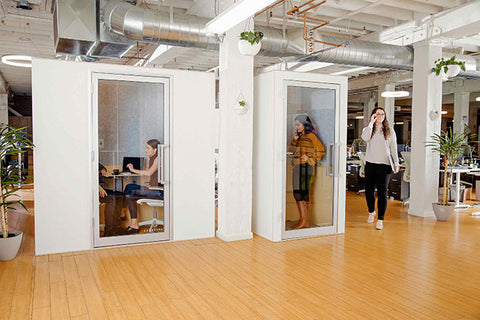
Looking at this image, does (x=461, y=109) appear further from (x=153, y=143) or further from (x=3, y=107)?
(x=3, y=107)

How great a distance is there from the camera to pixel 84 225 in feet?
14.0

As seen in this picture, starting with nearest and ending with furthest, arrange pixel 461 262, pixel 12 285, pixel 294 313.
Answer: pixel 294 313
pixel 12 285
pixel 461 262

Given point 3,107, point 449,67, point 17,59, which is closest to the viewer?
point 449,67

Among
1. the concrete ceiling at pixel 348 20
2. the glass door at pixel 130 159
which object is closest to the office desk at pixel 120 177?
the glass door at pixel 130 159

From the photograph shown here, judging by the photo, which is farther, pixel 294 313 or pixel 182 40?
pixel 182 40

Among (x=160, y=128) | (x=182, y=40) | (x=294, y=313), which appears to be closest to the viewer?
(x=294, y=313)

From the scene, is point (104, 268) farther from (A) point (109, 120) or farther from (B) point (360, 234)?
(B) point (360, 234)

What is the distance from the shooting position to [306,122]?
191 inches

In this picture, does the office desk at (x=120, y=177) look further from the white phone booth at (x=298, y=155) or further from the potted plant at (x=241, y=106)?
the white phone booth at (x=298, y=155)

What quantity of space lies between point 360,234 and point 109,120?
3.29 metres

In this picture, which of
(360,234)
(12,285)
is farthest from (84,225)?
(360,234)

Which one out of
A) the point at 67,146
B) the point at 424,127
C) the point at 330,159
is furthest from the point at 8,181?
the point at 424,127

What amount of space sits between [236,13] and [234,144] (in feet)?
5.01

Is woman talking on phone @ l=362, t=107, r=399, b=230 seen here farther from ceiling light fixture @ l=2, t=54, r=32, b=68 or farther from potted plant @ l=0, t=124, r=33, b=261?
ceiling light fixture @ l=2, t=54, r=32, b=68
